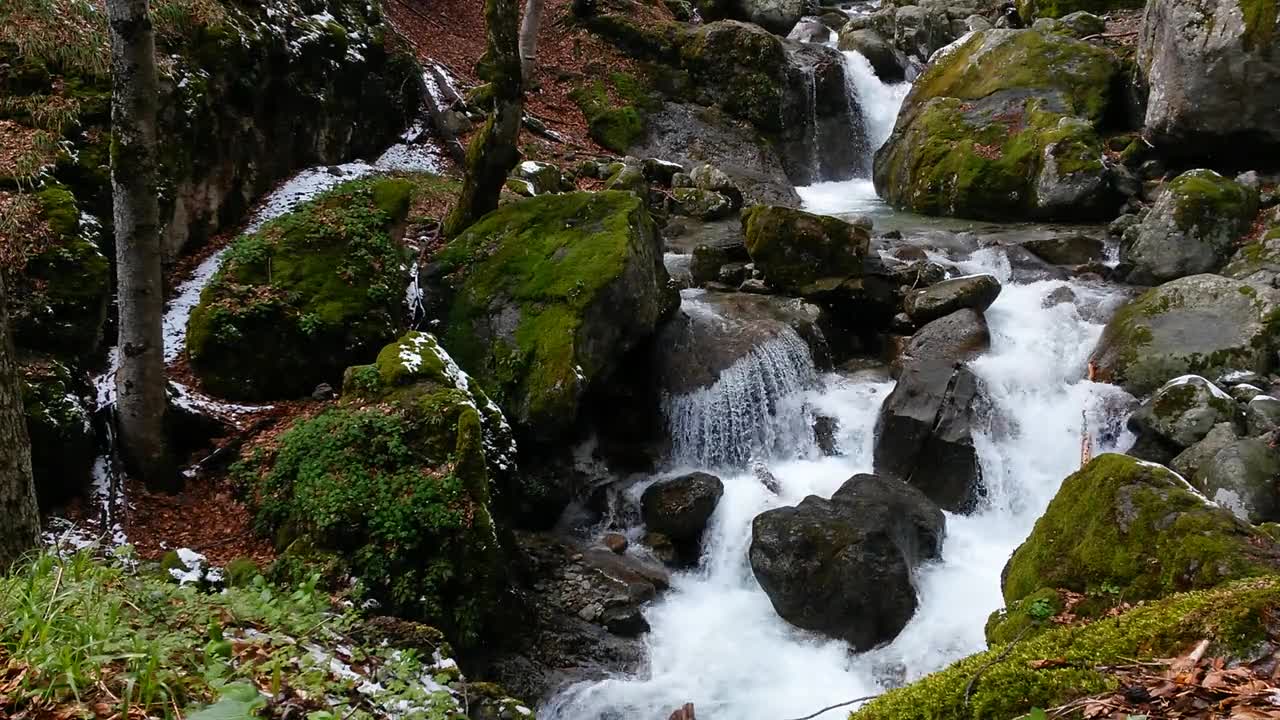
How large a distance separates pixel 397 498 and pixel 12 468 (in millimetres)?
2834

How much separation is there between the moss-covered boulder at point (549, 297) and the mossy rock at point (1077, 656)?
22.4ft

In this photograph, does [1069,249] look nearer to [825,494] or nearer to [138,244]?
[825,494]

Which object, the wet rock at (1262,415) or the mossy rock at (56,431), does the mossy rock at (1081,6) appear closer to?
the wet rock at (1262,415)

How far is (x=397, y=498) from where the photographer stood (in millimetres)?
6531

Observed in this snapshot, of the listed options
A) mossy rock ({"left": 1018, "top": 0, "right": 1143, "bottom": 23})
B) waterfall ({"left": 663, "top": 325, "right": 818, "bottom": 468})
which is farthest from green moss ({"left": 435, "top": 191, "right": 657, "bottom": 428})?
mossy rock ({"left": 1018, "top": 0, "right": 1143, "bottom": 23})

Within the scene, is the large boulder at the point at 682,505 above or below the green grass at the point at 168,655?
below

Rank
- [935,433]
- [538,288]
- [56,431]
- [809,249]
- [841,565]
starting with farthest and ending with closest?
1. [809,249]
2. [935,433]
3. [538,288]
4. [841,565]
5. [56,431]

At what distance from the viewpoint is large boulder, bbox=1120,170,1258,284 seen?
12.2 meters

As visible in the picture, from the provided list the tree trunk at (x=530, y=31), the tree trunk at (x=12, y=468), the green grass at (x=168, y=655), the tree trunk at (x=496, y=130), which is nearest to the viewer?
the green grass at (x=168, y=655)

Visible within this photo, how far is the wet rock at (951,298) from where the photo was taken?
39.1 feet

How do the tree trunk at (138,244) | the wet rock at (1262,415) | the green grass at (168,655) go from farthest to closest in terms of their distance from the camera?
the wet rock at (1262,415) → the tree trunk at (138,244) → the green grass at (168,655)

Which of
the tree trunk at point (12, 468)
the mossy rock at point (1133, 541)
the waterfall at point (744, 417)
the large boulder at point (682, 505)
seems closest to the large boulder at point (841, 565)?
the large boulder at point (682, 505)

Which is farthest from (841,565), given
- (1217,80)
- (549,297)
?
(1217,80)

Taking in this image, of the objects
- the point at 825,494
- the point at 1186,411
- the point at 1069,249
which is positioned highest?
the point at 1069,249
